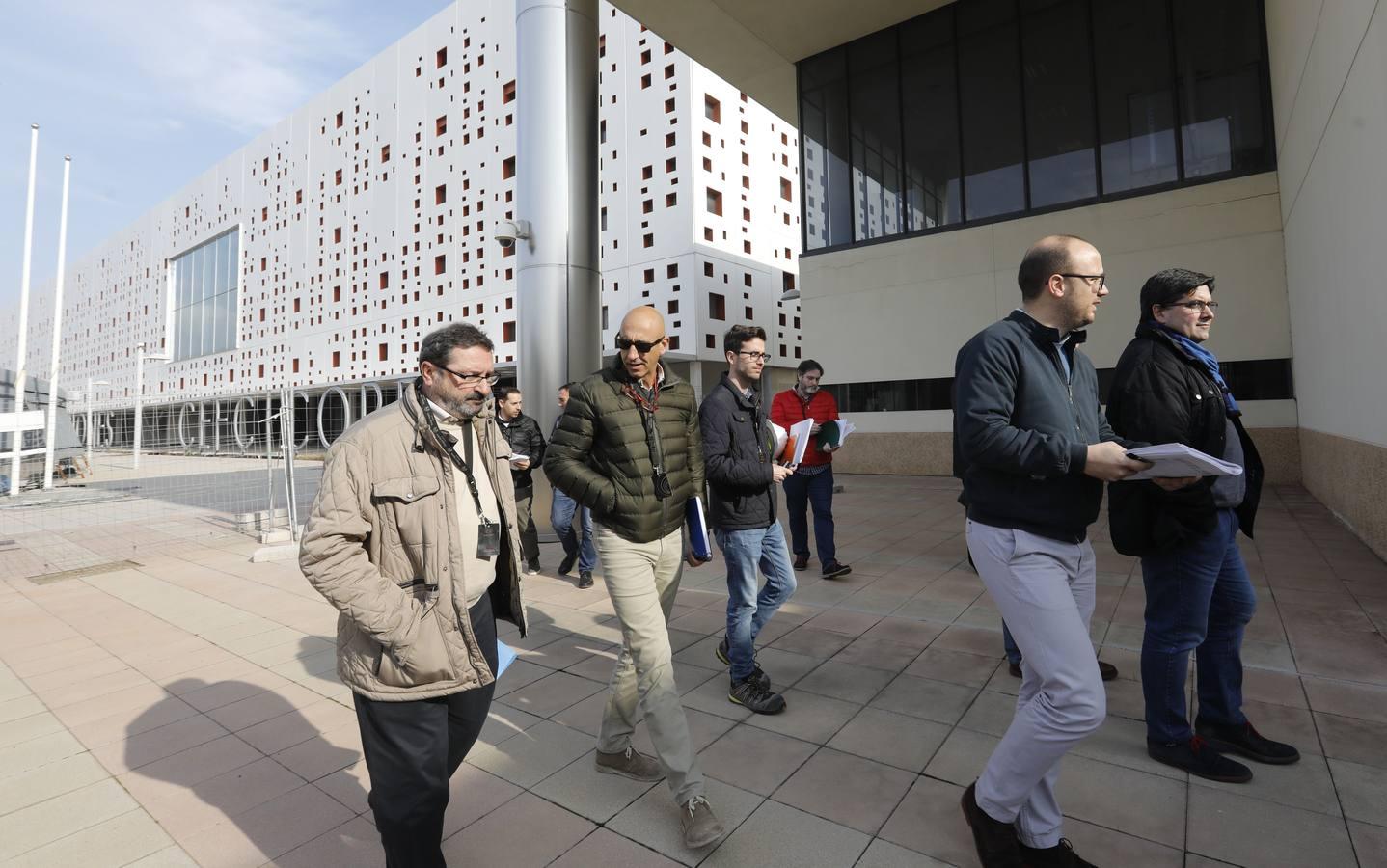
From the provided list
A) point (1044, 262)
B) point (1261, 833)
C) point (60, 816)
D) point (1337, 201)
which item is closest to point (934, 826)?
point (1261, 833)

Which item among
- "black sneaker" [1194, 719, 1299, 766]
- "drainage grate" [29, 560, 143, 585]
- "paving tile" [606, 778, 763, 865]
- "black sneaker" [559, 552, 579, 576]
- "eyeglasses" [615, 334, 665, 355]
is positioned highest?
"eyeglasses" [615, 334, 665, 355]

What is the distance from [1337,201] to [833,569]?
6.44 metres

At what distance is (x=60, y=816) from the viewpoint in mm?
2740

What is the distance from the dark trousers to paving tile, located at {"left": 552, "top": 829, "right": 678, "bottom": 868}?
1.74 feet

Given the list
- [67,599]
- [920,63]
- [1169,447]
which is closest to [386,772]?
[1169,447]

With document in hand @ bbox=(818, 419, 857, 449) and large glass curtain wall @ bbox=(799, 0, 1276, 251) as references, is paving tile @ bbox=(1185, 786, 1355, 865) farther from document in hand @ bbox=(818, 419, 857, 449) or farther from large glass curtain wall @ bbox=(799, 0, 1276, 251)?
large glass curtain wall @ bbox=(799, 0, 1276, 251)

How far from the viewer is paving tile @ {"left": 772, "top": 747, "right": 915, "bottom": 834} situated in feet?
8.28

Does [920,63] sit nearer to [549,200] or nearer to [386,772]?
[549,200]

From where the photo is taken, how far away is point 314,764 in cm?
308

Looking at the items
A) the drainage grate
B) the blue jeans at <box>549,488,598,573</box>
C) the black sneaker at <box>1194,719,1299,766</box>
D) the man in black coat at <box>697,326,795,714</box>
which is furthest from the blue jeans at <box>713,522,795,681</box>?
the drainage grate

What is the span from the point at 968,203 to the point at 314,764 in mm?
14629

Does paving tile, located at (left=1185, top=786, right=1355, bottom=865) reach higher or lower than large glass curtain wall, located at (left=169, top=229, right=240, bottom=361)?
lower

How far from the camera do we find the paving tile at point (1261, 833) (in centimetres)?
219

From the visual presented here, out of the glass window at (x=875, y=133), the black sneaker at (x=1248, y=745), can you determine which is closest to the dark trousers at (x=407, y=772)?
the black sneaker at (x=1248, y=745)
